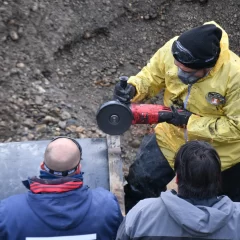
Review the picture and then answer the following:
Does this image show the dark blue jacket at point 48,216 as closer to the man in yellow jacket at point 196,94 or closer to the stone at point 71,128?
the man in yellow jacket at point 196,94

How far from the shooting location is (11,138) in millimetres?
5043

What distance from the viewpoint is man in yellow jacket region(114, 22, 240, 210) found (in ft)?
10.9

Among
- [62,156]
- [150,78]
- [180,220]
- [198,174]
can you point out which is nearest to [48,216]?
[62,156]

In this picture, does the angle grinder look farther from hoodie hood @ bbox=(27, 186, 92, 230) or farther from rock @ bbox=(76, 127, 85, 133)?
rock @ bbox=(76, 127, 85, 133)

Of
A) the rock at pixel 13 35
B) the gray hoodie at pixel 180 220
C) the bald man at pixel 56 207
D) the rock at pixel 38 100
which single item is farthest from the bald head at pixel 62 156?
the rock at pixel 13 35

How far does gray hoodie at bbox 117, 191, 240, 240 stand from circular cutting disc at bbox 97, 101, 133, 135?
109 centimetres

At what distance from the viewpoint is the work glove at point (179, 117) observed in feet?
11.9

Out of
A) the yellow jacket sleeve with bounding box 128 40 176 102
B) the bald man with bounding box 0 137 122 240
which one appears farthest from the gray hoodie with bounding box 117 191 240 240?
the yellow jacket sleeve with bounding box 128 40 176 102

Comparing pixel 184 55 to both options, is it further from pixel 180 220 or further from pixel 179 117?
pixel 180 220

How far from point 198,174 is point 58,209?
2.47 feet

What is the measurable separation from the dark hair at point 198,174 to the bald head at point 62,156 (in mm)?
607

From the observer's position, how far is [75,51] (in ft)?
19.8

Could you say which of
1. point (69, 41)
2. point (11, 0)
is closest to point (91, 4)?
point (69, 41)

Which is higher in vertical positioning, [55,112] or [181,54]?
[181,54]
